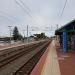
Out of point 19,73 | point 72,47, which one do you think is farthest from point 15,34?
point 19,73

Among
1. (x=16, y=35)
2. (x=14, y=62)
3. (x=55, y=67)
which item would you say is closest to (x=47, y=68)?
(x=55, y=67)

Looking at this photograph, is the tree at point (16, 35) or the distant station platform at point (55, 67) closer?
the distant station platform at point (55, 67)

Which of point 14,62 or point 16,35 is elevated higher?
point 16,35

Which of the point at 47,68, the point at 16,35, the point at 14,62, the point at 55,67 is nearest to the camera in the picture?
the point at 47,68

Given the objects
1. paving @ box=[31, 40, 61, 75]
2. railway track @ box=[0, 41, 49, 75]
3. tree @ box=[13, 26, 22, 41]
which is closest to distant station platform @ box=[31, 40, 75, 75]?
paving @ box=[31, 40, 61, 75]

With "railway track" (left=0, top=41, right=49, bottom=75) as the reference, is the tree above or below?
above

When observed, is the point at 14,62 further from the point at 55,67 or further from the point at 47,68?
the point at 47,68

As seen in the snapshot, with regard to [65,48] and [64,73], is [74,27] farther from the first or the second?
[64,73]

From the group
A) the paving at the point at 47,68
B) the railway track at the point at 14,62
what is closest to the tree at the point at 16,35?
the railway track at the point at 14,62

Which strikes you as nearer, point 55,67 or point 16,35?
point 55,67

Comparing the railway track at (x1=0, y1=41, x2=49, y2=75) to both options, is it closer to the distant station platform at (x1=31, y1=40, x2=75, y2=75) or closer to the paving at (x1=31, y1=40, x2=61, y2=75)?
the paving at (x1=31, y1=40, x2=61, y2=75)

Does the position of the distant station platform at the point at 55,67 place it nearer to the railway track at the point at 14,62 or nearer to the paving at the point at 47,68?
the paving at the point at 47,68

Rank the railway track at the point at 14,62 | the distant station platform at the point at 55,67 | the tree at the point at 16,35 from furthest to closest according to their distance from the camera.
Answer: the tree at the point at 16,35 → the railway track at the point at 14,62 → the distant station platform at the point at 55,67

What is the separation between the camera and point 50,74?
15125mm
